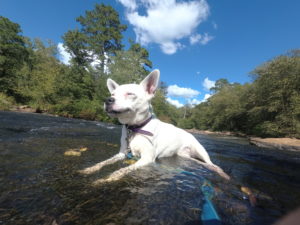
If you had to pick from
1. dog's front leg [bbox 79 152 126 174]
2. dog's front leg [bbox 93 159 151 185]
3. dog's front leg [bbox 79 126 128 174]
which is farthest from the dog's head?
dog's front leg [bbox 93 159 151 185]

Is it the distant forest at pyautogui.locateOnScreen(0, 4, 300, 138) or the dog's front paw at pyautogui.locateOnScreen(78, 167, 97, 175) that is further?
the distant forest at pyautogui.locateOnScreen(0, 4, 300, 138)

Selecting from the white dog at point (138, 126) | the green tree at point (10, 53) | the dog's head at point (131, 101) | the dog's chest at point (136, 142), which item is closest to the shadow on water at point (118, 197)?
the white dog at point (138, 126)

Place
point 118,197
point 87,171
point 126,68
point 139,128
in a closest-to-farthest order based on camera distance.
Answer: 1. point 118,197
2. point 87,171
3. point 139,128
4. point 126,68

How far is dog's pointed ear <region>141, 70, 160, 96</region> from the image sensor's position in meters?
3.27

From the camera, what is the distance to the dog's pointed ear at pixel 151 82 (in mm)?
3275

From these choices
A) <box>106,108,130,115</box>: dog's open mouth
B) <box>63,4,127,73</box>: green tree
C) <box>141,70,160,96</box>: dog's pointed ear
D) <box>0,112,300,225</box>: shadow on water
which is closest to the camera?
<box>0,112,300,225</box>: shadow on water

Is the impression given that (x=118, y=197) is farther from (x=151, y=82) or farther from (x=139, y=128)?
(x=151, y=82)

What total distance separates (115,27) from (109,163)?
4352cm

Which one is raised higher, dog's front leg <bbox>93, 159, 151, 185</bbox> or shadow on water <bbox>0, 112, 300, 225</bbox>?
dog's front leg <bbox>93, 159, 151, 185</bbox>

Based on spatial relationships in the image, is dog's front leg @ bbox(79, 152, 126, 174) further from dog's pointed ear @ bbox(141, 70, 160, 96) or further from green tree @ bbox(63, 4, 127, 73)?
green tree @ bbox(63, 4, 127, 73)

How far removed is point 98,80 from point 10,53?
18.0 m

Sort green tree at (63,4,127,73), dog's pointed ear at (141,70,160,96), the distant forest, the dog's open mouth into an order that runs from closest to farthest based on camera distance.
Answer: the dog's open mouth, dog's pointed ear at (141,70,160,96), the distant forest, green tree at (63,4,127,73)

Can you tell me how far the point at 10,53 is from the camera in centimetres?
3256

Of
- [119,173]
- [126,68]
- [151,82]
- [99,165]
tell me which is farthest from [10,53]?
[119,173]
